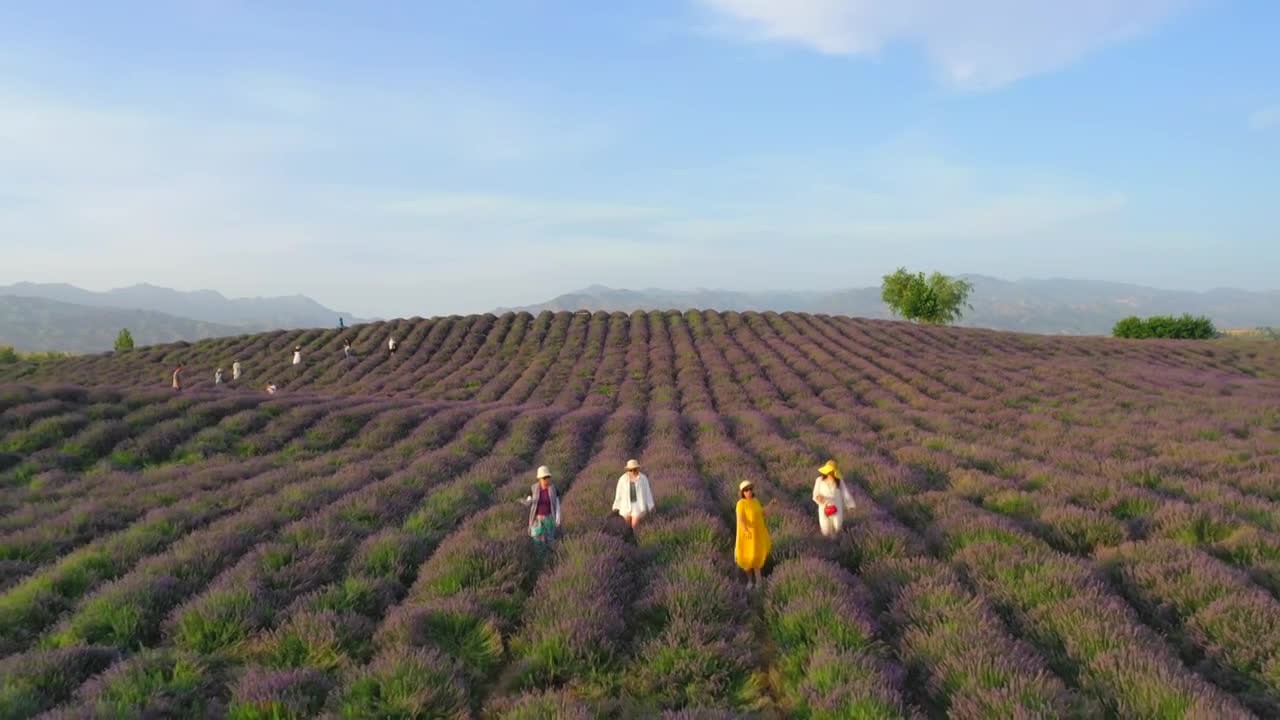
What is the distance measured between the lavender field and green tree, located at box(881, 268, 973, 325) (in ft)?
179

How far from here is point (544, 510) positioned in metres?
7.87

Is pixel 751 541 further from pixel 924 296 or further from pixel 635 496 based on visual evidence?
pixel 924 296

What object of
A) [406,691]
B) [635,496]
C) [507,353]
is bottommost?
[406,691]

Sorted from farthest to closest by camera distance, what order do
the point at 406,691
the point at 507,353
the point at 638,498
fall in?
the point at 507,353, the point at 638,498, the point at 406,691

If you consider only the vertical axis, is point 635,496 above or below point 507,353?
below

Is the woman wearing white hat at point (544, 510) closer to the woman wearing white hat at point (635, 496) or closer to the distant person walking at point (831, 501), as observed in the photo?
the woman wearing white hat at point (635, 496)

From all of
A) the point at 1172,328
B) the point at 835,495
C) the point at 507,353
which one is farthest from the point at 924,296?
the point at 835,495

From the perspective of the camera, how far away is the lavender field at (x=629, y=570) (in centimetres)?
435

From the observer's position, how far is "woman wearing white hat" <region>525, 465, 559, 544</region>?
7.78 meters

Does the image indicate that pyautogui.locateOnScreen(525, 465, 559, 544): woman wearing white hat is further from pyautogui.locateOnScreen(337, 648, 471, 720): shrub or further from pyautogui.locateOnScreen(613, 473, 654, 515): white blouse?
pyautogui.locateOnScreen(337, 648, 471, 720): shrub

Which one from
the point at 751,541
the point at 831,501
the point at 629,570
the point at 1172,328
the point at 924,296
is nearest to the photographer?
the point at 751,541

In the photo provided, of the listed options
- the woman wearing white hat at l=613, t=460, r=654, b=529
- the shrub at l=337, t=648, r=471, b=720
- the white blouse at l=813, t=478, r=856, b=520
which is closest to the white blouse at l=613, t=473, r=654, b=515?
the woman wearing white hat at l=613, t=460, r=654, b=529

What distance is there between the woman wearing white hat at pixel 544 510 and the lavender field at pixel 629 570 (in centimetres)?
27

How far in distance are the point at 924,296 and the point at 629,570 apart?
70.0 meters
